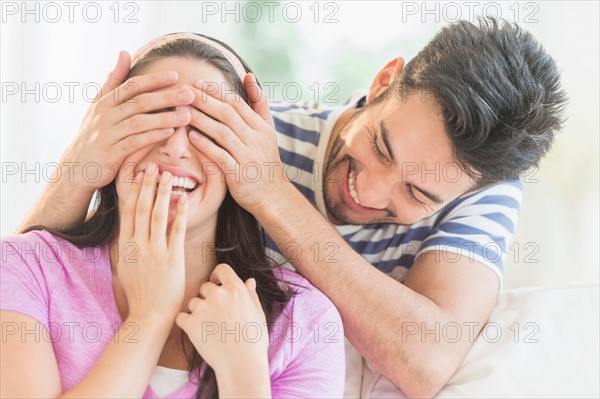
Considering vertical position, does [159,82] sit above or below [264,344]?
above

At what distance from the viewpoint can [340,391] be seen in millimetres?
1364

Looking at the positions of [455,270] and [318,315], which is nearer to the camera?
[318,315]

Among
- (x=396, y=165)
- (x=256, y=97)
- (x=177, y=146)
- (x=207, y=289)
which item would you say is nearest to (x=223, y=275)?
(x=207, y=289)

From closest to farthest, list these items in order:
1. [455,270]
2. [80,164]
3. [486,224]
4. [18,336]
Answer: [18,336]
[80,164]
[455,270]
[486,224]

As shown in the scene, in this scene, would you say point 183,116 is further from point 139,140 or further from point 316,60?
point 316,60

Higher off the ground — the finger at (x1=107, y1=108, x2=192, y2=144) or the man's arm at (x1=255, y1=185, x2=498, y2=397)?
the finger at (x1=107, y1=108, x2=192, y2=144)

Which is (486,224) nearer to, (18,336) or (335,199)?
(335,199)

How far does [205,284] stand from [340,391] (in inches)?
12.7

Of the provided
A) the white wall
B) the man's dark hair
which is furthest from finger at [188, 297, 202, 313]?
the white wall

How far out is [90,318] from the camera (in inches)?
50.8

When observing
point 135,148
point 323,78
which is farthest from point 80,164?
point 323,78

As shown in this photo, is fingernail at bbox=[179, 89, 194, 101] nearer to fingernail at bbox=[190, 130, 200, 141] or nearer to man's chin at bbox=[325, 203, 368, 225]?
fingernail at bbox=[190, 130, 200, 141]

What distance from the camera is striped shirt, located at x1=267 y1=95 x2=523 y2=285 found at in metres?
1.79

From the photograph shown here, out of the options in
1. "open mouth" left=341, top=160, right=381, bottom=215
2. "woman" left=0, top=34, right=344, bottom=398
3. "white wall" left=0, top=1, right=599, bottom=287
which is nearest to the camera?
"woman" left=0, top=34, right=344, bottom=398
